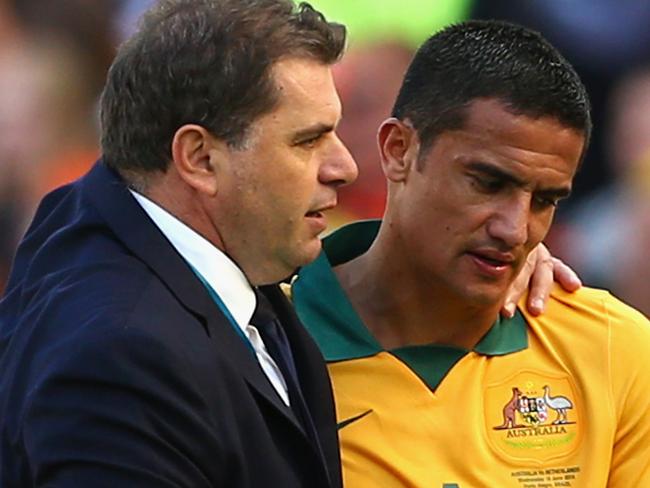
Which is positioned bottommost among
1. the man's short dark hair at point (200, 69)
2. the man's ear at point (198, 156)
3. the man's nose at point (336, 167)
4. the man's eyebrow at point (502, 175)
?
the man's eyebrow at point (502, 175)

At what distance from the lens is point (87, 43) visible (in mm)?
5391

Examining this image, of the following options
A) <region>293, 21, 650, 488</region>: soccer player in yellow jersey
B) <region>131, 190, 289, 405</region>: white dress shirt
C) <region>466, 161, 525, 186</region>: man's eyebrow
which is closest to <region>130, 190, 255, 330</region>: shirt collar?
<region>131, 190, 289, 405</region>: white dress shirt

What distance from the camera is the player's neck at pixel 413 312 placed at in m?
3.00

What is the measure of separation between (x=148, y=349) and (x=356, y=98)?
2.59m

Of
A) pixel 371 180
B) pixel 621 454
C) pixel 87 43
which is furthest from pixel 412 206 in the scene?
pixel 87 43

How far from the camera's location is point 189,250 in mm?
2369

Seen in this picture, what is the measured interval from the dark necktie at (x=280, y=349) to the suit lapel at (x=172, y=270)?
124 mm

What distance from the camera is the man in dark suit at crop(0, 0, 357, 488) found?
2.16 meters

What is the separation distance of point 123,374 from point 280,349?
523 millimetres

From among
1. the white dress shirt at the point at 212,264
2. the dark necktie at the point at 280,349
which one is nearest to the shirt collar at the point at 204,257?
the white dress shirt at the point at 212,264

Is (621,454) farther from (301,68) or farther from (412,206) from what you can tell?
(301,68)

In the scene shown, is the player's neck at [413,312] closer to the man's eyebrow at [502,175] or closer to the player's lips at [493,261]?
the player's lips at [493,261]

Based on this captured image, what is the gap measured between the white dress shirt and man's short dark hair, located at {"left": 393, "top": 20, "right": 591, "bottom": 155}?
638 millimetres

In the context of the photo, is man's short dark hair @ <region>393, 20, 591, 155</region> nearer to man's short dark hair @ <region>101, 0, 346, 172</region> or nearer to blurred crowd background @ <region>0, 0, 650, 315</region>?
man's short dark hair @ <region>101, 0, 346, 172</region>
